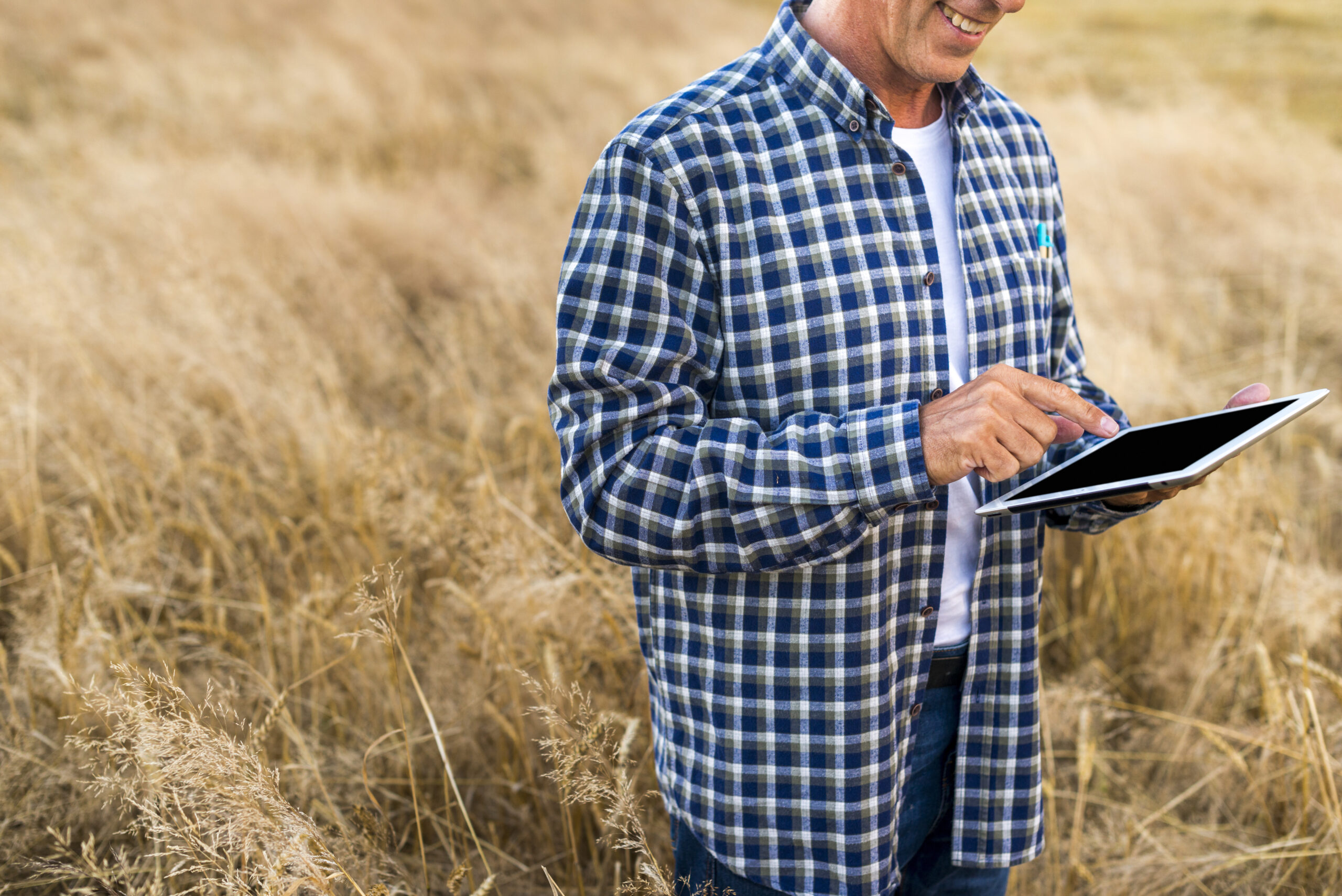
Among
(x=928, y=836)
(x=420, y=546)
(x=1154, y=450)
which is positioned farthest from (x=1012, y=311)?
(x=420, y=546)

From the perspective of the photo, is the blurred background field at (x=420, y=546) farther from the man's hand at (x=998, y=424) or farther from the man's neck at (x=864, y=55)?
the man's neck at (x=864, y=55)

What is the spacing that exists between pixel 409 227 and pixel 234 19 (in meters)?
6.78

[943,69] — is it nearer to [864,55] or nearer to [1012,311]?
[864,55]

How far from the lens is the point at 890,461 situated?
3.40ft

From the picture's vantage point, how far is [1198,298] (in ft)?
15.0

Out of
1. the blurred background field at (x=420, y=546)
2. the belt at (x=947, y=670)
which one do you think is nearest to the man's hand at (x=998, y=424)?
the belt at (x=947, y=670)

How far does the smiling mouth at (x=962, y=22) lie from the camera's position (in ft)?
3.97

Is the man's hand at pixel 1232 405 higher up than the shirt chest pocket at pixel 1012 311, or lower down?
lower down

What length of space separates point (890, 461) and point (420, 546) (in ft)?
5.99

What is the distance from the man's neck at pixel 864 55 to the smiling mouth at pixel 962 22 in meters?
0.08

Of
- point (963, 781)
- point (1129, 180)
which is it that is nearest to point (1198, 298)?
point (1129, 180)

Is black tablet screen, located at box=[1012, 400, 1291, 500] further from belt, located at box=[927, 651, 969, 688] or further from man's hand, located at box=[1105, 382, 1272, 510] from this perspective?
Result: belt, located at box=[927, 651, 969, 688]

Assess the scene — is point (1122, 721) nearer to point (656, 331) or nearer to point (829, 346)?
point (829, 346)

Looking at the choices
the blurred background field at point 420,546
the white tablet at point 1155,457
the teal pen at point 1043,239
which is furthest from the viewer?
the blurred background field at point 420,546
